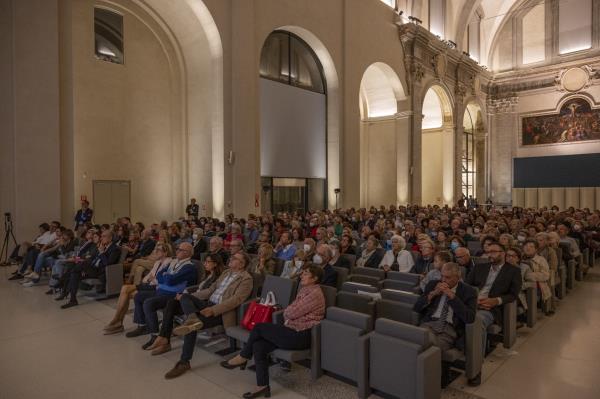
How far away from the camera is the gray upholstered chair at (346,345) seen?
359cm

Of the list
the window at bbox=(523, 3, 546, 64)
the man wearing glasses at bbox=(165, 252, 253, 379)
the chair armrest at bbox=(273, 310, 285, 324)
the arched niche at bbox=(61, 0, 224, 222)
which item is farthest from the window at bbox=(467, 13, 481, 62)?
the chair armrest at bbox=(273, 310, 285, 324)

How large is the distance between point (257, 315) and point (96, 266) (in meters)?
4.14

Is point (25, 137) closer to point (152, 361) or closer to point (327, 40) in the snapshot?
point (152, 361)

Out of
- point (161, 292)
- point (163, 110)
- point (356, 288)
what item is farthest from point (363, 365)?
point (163, 110)

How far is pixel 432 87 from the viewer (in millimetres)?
23297

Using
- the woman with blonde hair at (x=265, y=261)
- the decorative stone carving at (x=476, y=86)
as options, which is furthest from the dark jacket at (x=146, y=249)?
the decorative stone carving at (x=476, y=86)

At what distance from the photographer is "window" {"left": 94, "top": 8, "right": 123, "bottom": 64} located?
41.9 feet

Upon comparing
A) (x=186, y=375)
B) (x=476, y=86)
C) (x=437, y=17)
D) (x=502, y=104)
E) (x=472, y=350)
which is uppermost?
(x=437, y=17)

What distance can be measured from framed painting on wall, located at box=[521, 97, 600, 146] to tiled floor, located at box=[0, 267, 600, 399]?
23864 mm

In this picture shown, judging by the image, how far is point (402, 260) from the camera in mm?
6496

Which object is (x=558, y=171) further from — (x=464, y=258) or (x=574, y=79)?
(x=464, y=258)

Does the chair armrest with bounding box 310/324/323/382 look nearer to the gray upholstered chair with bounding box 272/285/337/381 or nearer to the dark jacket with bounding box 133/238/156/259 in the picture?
the gray upholstered chair with bounding box 272/285/337/381

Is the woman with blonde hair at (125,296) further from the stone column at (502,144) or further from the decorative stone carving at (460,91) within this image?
the stone column at (502,144)

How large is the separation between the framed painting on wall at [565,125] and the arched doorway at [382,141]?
1217cm
